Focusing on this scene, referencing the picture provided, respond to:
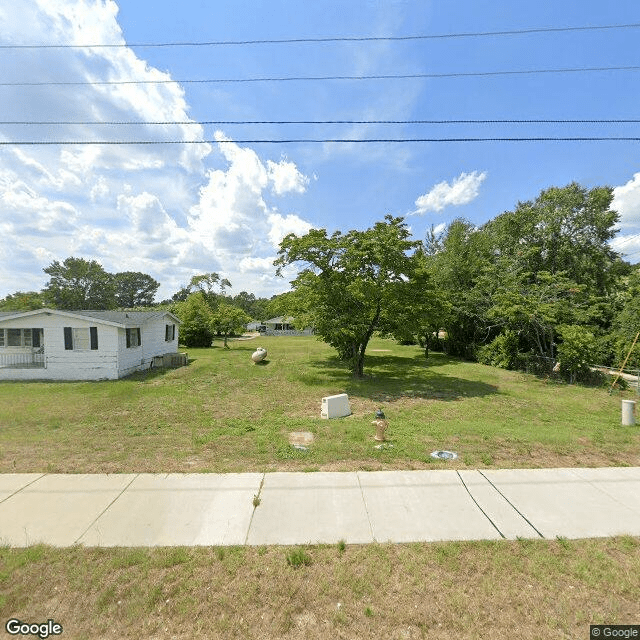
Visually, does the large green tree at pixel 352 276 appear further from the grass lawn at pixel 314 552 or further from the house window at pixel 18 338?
the house window at pixel 18 338

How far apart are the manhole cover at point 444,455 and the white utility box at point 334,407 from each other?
3.14 metres

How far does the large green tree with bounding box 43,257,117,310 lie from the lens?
5347 cm

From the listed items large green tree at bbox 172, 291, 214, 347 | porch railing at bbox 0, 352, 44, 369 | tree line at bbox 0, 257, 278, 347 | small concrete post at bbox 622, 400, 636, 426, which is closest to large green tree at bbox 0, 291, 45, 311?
tree line at bbox 0, 257, 278, 347

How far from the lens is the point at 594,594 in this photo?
120 inches

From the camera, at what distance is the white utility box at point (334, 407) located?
8891mm

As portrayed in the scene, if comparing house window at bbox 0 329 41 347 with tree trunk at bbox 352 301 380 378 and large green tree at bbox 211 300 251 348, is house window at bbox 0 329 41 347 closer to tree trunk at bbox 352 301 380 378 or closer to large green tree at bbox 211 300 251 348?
large green tree at bbox 211 300 251 348

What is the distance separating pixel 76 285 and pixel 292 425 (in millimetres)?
61865

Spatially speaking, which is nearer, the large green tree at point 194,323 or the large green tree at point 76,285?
the large green tree at point 194,323

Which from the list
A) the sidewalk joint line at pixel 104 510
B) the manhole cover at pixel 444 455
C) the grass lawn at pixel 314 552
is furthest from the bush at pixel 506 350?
the sidewalk joint line at pixel 104 510

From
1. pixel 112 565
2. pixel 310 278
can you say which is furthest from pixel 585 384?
pixel 112 565

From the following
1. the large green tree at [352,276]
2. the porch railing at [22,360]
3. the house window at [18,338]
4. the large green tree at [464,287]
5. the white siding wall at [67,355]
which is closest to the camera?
the large green tree at [352,276]

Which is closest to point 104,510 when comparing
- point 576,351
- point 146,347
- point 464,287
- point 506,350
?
point 146,347

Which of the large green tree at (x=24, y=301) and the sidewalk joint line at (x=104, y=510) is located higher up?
the large green tree at (x=24, y=301)

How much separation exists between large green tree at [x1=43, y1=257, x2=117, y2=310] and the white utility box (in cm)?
5949
